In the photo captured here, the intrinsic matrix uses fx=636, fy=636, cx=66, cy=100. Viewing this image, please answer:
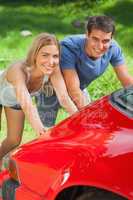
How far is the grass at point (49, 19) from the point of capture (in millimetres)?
10500

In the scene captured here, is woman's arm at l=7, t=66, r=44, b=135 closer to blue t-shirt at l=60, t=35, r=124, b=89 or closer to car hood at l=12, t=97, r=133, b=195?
blue t-shirt at l=60, t=35, r=124, b=89

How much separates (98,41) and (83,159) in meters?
1.62

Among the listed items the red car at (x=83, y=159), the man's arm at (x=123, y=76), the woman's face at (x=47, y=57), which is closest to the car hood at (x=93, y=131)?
the red car at (x=83, y=159)

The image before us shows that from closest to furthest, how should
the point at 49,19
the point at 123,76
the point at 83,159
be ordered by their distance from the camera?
the point at 83,159, the point at 123,76, the point at 49,19

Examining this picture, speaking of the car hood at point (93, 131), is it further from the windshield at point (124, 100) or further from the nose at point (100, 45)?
the nose at point (100, 45)

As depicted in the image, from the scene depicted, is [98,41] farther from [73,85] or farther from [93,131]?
[93,131]

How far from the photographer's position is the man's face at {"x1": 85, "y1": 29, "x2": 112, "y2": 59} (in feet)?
14.7

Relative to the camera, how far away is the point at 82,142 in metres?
3.19

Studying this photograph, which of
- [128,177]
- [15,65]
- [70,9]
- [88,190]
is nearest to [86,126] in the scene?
[88,190]

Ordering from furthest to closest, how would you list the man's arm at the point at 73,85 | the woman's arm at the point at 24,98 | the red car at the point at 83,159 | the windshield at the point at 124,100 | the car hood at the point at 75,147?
the man's arm at the point at 73,85
the woman's arm at the point at 24,98
the windshield at the point at 124,100
the car hood at the point at 75,147
the red car at the point at 83,159

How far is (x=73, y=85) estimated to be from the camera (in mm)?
4570

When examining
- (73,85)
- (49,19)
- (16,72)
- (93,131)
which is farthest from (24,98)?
(49,19)

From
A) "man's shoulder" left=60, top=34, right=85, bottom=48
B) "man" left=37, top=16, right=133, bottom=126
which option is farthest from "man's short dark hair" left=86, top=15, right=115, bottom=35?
"man's shoulder" left=60, top=34, right=85, bottom=48

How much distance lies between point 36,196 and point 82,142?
0.39 metres
